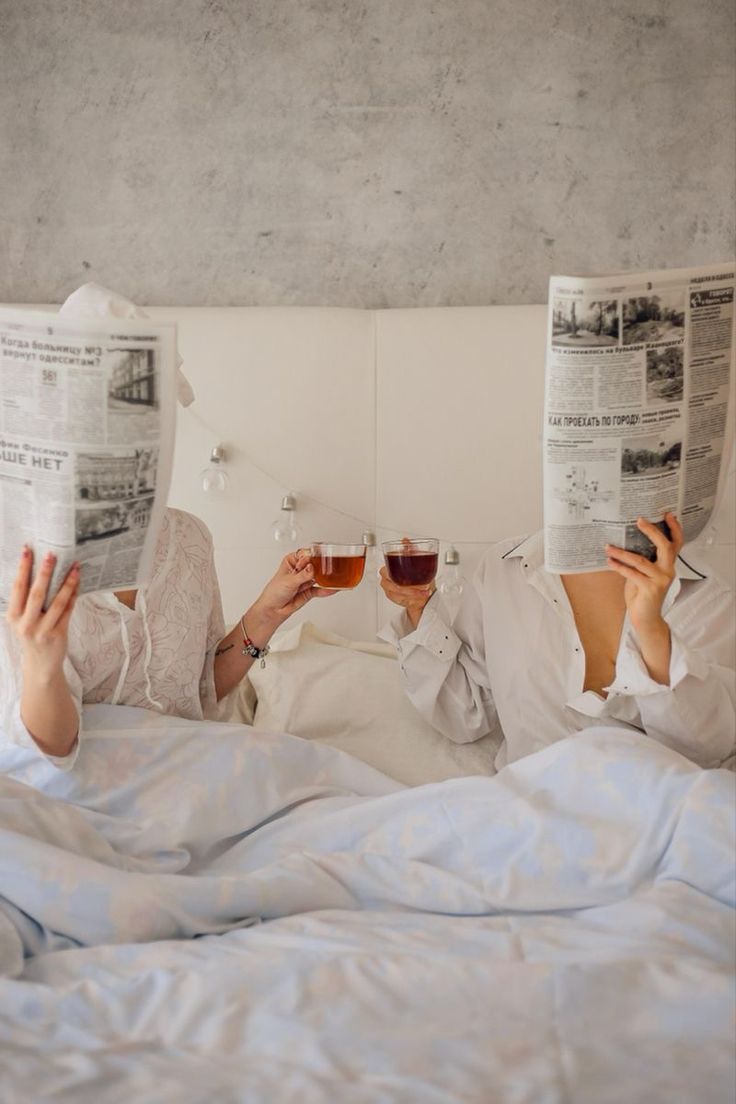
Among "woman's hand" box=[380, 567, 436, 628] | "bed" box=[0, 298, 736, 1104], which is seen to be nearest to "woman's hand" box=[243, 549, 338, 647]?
"woman's hand" box=[380, 567, 436, 628]

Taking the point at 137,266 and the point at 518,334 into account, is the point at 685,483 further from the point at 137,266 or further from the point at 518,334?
the point at 137,266

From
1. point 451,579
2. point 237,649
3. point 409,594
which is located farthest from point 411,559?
point 451,579

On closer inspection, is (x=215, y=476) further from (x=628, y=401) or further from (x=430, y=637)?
(x=628, y=401)

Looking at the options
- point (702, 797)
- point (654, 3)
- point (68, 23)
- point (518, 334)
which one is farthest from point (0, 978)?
point (654, 3)

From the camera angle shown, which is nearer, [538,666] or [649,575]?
[649,575]

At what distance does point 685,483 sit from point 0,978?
3.77 feet

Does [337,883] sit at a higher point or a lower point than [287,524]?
lower

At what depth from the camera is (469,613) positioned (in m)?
2.15

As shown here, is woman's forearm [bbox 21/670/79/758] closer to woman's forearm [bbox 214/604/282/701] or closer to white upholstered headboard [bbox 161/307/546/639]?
woman's forearm [bbox 214/604/282/701]

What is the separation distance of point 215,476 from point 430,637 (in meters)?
0.65

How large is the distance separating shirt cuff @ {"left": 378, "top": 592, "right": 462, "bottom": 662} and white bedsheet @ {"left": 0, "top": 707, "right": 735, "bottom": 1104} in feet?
0.98

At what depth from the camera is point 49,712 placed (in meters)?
1.65

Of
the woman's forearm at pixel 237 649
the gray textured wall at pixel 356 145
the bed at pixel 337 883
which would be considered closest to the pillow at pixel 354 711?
the bed at pixel 337 883

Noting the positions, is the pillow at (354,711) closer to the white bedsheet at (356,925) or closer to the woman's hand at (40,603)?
the white bedsheet at (356,925)
